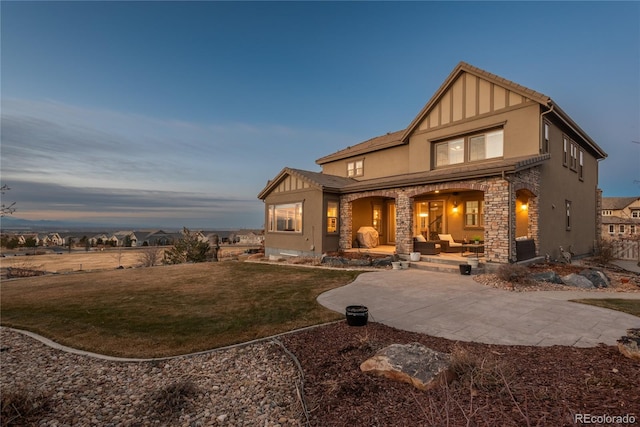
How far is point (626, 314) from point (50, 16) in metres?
20.2

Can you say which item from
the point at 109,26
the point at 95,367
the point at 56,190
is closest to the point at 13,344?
the point at 95,367

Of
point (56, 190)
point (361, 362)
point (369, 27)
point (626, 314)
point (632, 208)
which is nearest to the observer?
point (361, 362)

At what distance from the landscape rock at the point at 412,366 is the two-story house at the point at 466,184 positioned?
343 inches

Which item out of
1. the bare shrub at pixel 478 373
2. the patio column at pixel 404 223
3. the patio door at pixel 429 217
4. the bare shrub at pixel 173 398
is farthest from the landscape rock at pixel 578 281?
the bare shrub at pixel 173 398

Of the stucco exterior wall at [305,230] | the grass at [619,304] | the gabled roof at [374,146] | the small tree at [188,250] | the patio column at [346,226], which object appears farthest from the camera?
the small tree at [188,250]

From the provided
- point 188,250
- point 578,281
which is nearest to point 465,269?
point 578,281

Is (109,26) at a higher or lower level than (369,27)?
lower

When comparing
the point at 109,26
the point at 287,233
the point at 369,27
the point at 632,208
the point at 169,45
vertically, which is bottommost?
the point at 287,233

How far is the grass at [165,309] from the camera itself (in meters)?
5.05

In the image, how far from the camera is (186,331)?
5.41m

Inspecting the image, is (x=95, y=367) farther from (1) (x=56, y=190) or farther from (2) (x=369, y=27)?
(1) (x=56, y=190)

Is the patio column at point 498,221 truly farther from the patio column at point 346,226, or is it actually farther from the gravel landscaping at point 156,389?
the gravel landscaping at point 156,389

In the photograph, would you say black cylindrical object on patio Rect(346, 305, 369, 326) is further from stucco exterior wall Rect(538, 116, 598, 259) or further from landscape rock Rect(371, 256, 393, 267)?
stucco exterior wall Rect(538, 116, 598, 259)

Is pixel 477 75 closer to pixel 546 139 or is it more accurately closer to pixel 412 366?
pixel 546 139
